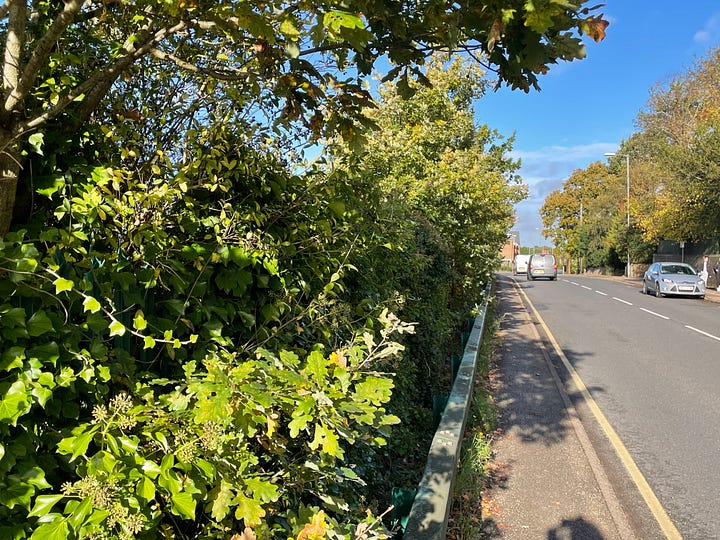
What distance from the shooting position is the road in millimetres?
4711

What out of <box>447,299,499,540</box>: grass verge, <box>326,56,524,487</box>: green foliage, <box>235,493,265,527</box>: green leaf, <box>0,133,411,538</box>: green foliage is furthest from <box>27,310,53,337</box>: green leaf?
<box>447,299,499,540</box>: grass verge

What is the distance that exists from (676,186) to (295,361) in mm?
30648

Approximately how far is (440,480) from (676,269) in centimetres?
2665

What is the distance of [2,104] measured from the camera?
1.70m

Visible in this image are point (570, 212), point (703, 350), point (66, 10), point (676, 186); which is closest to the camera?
point (66, 10)

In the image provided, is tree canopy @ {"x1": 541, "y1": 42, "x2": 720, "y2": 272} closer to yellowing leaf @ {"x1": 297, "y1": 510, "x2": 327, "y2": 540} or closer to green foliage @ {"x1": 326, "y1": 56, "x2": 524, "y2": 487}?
green foliage @ {"x1": 326, "y1": 56, "x2": 524, "y2": 487}

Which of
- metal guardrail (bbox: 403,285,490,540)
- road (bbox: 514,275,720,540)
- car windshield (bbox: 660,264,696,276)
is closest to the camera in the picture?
metal guardrail (bbox: 403,285,490,540)

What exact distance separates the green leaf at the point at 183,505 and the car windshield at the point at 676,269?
27950 millimetres

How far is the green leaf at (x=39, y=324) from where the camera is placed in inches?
56.1

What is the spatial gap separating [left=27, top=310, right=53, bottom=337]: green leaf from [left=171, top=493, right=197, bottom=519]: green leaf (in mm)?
590

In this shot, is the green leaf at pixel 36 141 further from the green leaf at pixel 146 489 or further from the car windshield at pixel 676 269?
the car windshield at pixel 676 269

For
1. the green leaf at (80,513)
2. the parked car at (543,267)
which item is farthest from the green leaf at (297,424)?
the parked car at (543,267)

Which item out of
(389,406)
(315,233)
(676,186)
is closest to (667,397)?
(389,406)

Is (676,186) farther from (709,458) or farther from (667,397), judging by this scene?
(709,458)
